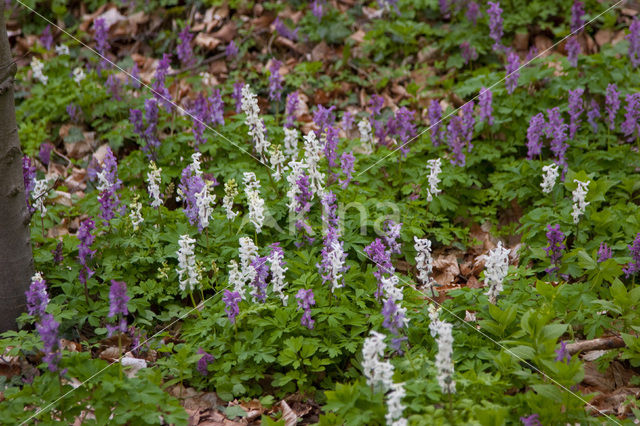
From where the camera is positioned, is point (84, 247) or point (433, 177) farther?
point (433, 177)

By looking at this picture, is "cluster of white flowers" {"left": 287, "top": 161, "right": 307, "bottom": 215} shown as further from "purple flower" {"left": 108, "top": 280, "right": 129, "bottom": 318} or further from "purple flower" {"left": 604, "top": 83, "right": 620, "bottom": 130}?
"purple flower" {"left": 604, "top": 83, "right": 620, "bottom": 130}

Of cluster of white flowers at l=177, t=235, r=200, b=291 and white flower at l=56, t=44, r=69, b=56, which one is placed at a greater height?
white flower at l=56, t=44, r=69, b=56

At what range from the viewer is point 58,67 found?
678 centimetres

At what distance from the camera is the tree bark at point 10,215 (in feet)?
12.2

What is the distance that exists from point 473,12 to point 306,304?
4640 millimetres

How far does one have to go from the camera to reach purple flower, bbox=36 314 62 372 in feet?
9.84

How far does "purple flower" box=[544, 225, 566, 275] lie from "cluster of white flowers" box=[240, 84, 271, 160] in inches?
84.4

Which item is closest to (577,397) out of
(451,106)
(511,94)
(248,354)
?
(248,354)

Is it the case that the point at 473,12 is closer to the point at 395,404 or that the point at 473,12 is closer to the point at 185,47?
the point at 185,47

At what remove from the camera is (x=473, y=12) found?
6945 millimetres

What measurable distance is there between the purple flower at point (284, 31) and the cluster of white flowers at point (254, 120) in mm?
2661

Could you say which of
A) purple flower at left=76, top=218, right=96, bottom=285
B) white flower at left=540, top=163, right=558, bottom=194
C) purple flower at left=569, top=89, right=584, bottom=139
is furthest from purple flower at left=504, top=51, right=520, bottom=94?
purple flower at left=76, top=218, right=96, bottom=285

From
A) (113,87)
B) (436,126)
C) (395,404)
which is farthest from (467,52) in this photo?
(395,404)

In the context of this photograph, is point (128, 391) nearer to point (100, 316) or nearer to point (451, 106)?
point (100, 316)
